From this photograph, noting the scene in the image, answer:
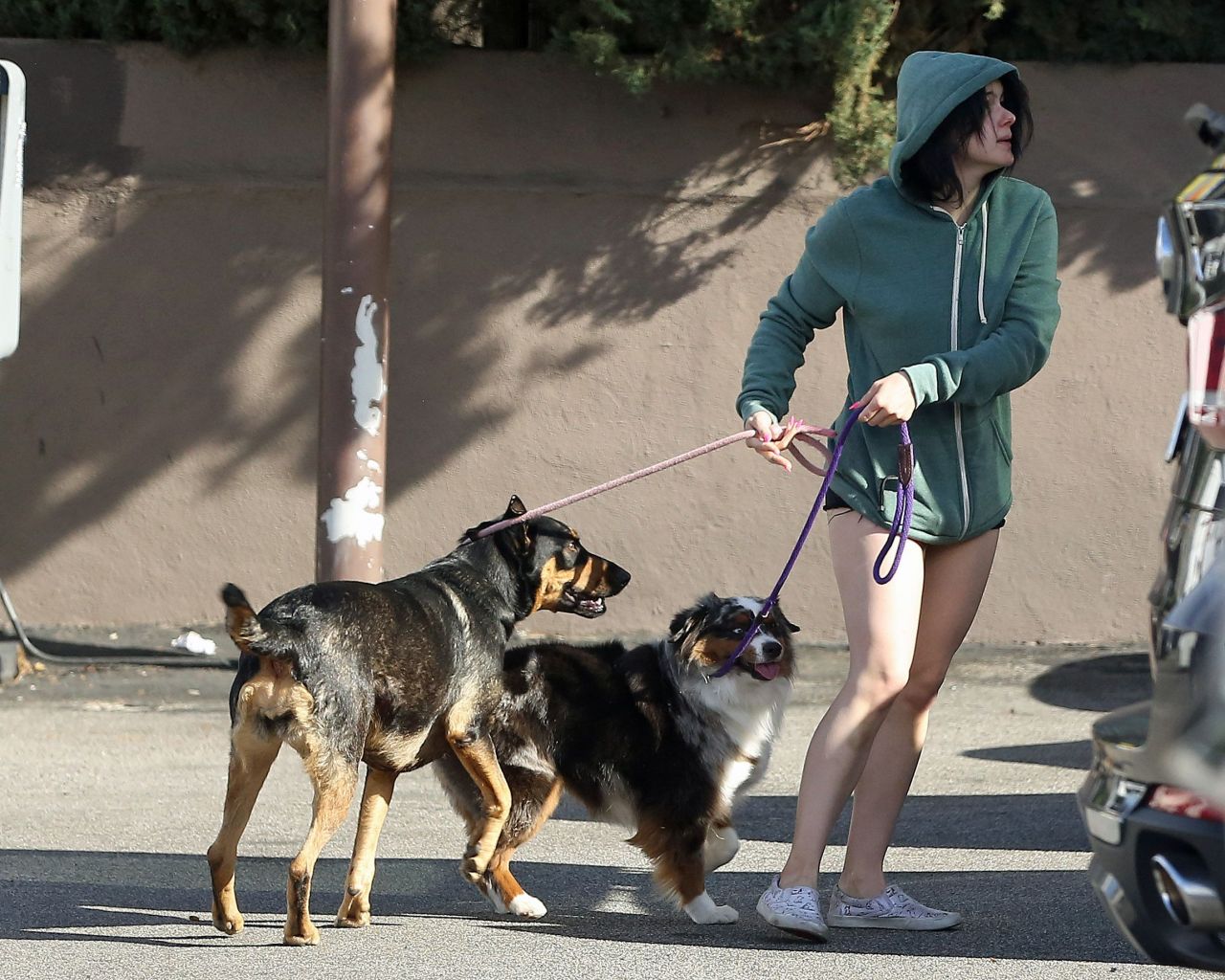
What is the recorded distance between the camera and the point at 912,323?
4023 millimetres

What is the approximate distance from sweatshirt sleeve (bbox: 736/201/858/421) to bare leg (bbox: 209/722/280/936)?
1514mm

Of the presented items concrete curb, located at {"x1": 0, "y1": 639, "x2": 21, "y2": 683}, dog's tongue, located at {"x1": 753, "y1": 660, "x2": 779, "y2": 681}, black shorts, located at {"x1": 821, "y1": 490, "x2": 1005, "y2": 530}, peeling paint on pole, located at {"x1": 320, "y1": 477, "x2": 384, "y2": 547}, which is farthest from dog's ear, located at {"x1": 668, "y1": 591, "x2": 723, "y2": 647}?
concrete curb, located at {"x1": 0, "y1": 639, "x2": 21, "y2": 683}

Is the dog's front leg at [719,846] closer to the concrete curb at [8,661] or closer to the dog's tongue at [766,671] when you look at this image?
the dog's tongue at [766,671]

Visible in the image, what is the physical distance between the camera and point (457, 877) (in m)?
5.00

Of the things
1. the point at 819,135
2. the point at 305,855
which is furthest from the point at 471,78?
the point at 305,855

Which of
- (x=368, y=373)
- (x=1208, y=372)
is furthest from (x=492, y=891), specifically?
(x=368, y=373)

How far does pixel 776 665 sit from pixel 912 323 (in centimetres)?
122

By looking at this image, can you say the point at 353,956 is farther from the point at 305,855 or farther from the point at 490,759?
the point at 490,759

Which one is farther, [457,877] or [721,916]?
[457,877]

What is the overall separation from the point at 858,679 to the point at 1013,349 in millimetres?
890

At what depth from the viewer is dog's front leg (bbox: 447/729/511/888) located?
4.48 meters

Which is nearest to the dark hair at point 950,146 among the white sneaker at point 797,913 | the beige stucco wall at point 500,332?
the white sneaker at point 797,913

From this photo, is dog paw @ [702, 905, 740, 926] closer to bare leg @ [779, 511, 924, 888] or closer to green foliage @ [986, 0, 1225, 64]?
bare leg @ [779, 511, 924, 888]

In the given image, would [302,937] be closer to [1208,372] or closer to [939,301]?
[939,301]
